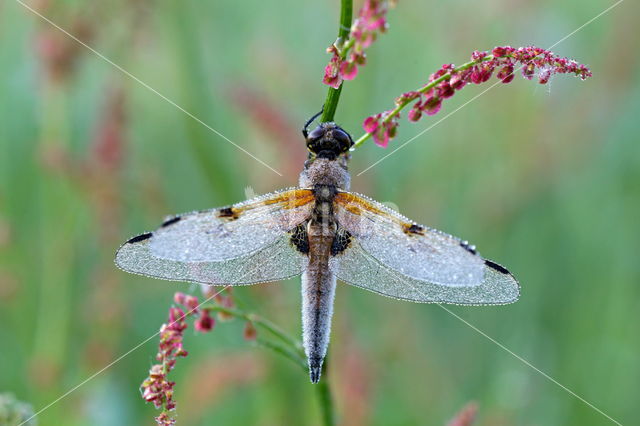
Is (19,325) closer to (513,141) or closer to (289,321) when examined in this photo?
(289,321)

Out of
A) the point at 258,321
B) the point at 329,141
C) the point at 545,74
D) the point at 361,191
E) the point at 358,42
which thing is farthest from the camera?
the point at 361,191

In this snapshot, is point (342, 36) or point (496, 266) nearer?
point (342, 36)

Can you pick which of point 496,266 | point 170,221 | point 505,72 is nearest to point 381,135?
point 505,72

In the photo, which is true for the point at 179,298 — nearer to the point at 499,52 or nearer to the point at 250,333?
the point at 250,333

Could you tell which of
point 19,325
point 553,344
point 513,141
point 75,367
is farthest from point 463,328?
point 19,325

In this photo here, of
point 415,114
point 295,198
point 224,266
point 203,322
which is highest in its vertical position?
point 415,114

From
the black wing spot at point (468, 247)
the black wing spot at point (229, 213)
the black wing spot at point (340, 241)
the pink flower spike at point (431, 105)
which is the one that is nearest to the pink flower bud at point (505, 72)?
the pink flower spike at point (431, 105)

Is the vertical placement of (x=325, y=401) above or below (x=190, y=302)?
below
